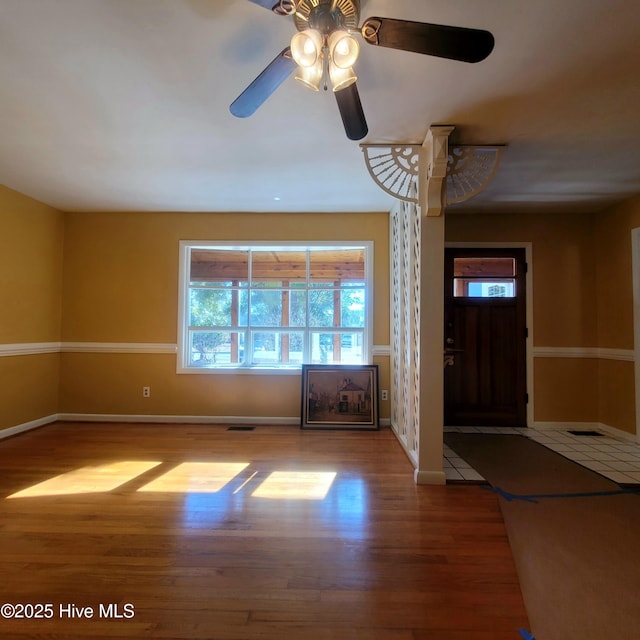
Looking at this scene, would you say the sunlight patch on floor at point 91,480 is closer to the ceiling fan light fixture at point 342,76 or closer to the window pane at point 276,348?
the window pane at point 276,348

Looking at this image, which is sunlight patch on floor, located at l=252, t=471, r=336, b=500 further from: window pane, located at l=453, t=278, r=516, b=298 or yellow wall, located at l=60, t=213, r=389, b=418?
window pane, located at l=453, t=278, r=516, b=298

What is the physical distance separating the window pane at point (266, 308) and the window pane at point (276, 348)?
119 millimetres

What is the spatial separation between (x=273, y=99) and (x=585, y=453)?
12.2ft

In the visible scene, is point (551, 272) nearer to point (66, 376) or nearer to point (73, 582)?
point (73, 582)

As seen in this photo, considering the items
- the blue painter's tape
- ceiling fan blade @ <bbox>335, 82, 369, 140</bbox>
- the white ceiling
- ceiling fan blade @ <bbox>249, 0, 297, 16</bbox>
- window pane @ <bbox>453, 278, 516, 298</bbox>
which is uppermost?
the white ceiling

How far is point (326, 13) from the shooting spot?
3.92 feet

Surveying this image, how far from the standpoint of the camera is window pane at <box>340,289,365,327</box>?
3.83 metres

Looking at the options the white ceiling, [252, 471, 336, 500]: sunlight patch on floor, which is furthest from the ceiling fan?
[252, 471, 336, 500]: sunlight patch on floor

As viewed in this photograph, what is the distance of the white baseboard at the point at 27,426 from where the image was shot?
126 inches

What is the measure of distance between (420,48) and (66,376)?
14.9 feet

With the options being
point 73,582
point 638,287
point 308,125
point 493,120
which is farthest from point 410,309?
point 73,582

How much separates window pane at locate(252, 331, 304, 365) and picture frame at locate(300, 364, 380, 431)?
0.24 m

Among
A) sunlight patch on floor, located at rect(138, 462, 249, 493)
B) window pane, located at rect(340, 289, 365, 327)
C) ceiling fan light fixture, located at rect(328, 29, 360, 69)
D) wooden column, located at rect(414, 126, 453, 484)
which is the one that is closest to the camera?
ceiling fan light fixture, located at rect(328, 29, 360, 69)

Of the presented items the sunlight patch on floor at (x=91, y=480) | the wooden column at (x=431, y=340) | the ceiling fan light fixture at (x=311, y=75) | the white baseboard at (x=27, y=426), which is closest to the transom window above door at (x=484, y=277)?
the wooden column at (x=431, y=340)
